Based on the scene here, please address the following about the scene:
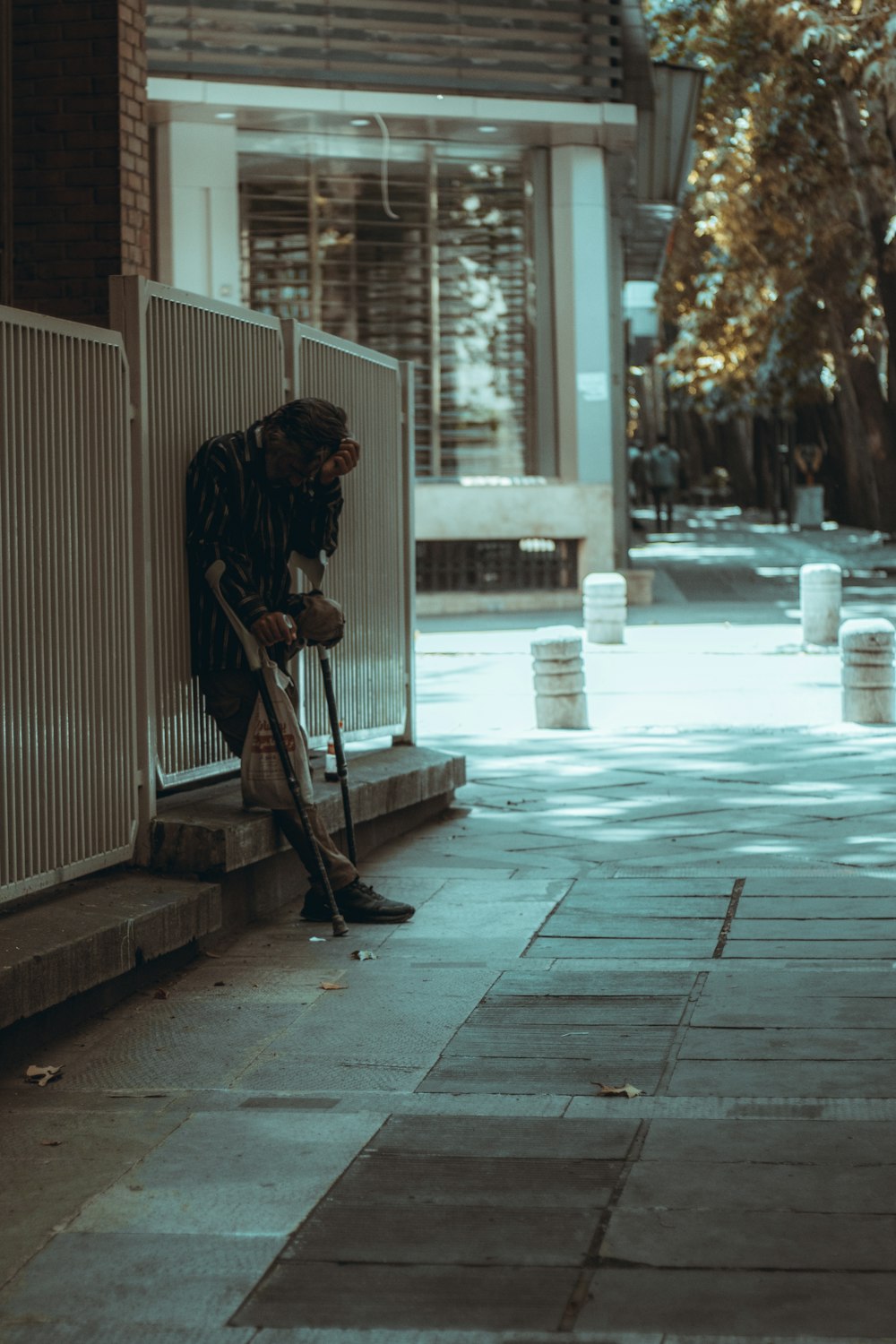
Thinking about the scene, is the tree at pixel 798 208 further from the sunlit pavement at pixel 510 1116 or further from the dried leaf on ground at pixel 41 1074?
the dried leaf on ground at pixel 41 1074

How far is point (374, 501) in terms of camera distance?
28.9 ft

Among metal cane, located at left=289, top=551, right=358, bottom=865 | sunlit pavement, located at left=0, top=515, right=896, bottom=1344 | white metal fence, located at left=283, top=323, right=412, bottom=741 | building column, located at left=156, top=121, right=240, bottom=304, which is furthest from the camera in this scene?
building column, located at left=156, top=121, right=240, bottom=304

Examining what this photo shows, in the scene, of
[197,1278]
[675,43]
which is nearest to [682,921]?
[197,1278]

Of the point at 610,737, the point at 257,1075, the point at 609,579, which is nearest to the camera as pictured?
the point at 257,1075

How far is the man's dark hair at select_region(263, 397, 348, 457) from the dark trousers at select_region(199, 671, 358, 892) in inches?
32.5

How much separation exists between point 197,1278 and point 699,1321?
928 mm

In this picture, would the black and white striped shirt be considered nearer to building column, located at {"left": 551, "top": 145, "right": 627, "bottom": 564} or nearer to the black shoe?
the black shoe

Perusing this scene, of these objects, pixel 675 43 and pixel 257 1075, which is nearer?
pixel 257 1075

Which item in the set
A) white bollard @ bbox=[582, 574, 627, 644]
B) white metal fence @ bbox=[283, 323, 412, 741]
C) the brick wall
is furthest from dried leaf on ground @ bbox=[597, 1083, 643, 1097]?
white bollard @ bbox=[582, 574, 627, 644]

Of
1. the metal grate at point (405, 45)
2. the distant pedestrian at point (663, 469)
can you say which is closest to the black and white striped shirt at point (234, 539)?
the metal grate at point (405, 45)

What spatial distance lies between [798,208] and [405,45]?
27.7 feet

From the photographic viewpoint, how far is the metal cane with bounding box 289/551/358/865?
703cm

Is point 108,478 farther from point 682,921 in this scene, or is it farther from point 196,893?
point 682,921

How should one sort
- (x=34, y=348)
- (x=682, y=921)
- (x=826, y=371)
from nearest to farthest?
(x=34, y=348)
(x=682, y=921)
(x=826, y=371)
